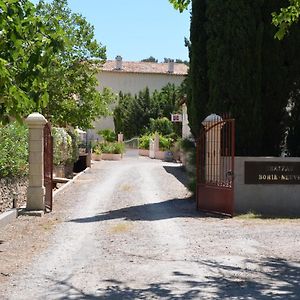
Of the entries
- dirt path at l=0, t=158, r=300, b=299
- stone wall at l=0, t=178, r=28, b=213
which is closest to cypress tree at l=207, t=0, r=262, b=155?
dirt path at l=0, t=158, r=300, b=299

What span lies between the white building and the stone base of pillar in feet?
197

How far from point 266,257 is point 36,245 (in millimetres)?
3861

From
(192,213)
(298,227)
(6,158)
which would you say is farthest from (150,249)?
(6,158)

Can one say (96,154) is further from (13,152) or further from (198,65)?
(13,152)

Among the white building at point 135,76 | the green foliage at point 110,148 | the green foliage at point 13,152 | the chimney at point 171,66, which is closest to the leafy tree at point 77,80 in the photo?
the green foliage at point 13,152

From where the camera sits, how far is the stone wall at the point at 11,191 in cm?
1401

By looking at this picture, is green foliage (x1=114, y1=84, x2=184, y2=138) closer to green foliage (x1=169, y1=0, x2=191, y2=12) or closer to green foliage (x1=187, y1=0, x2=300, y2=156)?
green foliage (x1=187, y1=0, x2=300, y2=156)

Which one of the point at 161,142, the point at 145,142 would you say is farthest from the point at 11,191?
the point at 145,142

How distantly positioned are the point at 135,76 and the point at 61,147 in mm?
52321

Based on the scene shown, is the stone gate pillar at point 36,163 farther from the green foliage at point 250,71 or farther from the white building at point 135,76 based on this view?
the white building at point 135,76

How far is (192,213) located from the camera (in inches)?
567

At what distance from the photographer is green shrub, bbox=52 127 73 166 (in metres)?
23.1

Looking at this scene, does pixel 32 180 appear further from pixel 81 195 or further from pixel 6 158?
pixel 81 195

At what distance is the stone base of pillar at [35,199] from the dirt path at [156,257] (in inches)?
18.3
